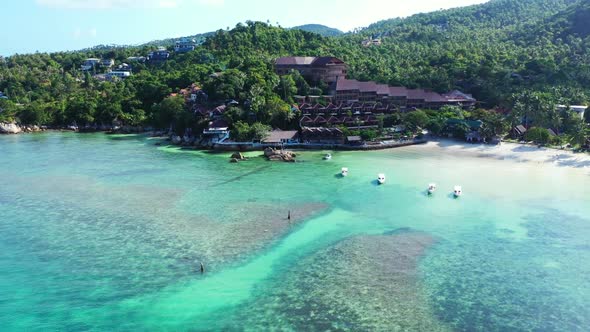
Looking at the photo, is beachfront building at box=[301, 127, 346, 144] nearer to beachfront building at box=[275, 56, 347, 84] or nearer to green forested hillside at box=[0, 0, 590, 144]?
green forested hillside at box=[0, 0, 590, 144]

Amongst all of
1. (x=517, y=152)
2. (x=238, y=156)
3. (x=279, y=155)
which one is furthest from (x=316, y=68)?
(x=517, y=152)

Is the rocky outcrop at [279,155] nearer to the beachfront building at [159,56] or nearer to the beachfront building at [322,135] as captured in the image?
the beachfront building at [322,135]

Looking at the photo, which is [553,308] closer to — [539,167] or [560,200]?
[560,200]

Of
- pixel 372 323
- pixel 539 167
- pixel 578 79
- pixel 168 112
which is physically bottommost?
pixel 372 323

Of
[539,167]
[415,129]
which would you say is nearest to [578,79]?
[415,129]

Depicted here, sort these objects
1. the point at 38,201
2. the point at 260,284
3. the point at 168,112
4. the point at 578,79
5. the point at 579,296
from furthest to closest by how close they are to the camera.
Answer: the point at 578,79 < the point at 168,112 < the point at 38,201 < the point at 260,284 < the point at 579,296

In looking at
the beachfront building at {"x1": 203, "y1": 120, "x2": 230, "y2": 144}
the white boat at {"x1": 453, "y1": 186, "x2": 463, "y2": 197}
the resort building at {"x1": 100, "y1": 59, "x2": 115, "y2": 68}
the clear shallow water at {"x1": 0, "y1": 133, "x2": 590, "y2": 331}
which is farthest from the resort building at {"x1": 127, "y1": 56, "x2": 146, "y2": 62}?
the white boat at {"x1": 453, "y1": 186, "x2": 463, "y2": 197}

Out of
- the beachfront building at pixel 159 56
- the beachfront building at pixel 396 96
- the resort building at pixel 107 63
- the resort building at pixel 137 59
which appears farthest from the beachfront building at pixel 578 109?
the resort building at pixel 107 63
